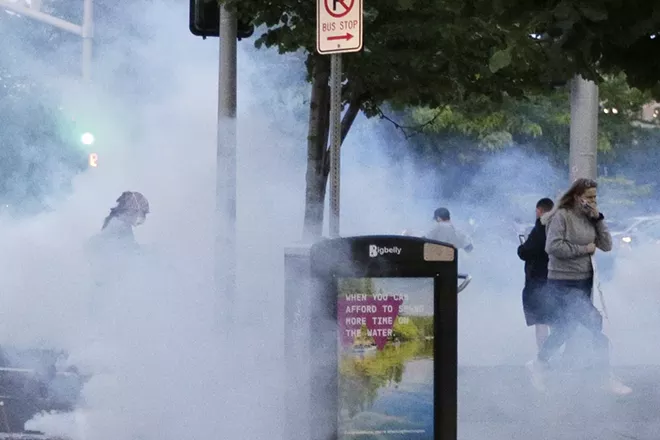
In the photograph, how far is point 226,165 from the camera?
32.7 feet

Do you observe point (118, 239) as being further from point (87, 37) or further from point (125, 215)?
point (87, 37)

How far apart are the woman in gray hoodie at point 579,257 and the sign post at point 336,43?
10.9 ft

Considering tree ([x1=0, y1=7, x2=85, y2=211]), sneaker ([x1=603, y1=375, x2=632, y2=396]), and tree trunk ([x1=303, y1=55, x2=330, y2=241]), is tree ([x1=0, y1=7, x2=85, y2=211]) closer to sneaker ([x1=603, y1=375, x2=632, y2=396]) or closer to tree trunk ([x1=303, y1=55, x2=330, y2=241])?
tree trunk ([x1=303, y1=55, x2=330, y2=241])

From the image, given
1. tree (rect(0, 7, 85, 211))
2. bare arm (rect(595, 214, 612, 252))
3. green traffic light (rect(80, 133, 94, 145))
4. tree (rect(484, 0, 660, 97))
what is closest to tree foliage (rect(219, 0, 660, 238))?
bare arm (rect(595, 214, 612, 252))

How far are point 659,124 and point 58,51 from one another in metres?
13.8

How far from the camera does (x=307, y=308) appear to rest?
6195mm

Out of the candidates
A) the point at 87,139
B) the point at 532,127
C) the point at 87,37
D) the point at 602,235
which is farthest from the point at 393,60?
the point at 532,127

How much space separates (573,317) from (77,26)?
31.3 feet

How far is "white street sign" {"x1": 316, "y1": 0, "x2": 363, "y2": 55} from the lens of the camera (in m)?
6.76

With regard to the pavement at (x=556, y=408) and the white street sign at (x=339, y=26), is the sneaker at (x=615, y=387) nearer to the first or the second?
the pavement at (x=556, y=408)

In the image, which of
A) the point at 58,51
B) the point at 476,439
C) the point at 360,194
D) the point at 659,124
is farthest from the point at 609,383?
the point at 659,124

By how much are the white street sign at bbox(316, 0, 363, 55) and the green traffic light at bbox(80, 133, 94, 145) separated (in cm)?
955

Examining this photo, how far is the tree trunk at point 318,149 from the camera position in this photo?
34.6ft

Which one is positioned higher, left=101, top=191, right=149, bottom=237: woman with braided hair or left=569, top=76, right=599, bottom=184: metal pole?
left=569, top=76, right=599, bottom=184: metal pole
